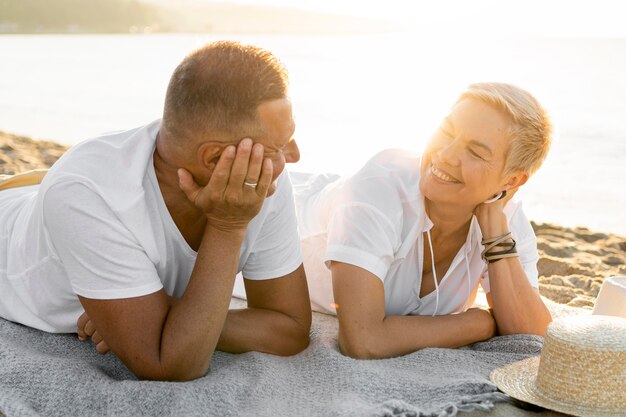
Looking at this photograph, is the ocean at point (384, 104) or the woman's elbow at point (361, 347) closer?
the woman's elbow at point (361, 347)

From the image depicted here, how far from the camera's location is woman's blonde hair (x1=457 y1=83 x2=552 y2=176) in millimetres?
3049

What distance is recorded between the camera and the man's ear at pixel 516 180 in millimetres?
3180

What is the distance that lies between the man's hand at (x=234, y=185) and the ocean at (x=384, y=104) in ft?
1.86

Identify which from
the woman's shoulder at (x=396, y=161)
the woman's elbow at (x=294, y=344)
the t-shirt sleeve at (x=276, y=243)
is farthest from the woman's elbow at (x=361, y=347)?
the woman's shoulder at (x=396, y=161)

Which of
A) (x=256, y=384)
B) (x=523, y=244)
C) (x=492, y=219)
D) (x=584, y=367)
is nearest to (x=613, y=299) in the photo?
(x=523, y=244)

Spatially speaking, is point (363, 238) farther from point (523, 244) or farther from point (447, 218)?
point (523, 244)

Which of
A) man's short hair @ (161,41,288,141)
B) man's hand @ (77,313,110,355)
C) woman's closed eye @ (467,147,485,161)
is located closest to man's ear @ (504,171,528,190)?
woman's closed eye @ (467,147,485,161)

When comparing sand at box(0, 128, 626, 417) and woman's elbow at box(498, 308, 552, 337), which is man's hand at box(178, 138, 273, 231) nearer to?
woman's elbow at box(498, 308, 552, 337)

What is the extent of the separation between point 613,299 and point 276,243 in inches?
56.4

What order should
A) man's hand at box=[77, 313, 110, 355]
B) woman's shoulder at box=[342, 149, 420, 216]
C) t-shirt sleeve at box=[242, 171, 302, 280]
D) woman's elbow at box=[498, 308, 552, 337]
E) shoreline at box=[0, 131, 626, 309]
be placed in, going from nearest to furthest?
man's hand at box=[77, 313, 110, 355]
t-shirt sleeve at box=[242, 171, 302, 280]
woman's shoulder at box=[342, 149, 420, 216]
woman's elbow at box=[498, 308, 552, 337]
shoreline at box=[0, 131, 626, 309]

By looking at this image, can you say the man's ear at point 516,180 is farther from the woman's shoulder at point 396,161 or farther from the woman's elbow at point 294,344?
the woman's elbow at point 294,344

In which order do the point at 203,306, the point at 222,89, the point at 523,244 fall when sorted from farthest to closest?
the point at 523,244
the point at 203,306
the point at 222,89

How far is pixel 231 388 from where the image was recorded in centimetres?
267

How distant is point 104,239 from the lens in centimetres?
247
